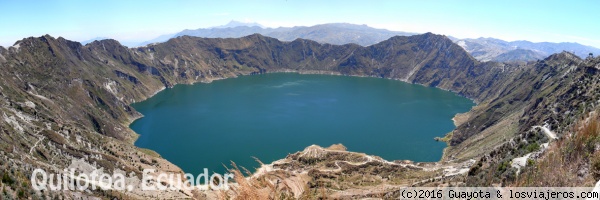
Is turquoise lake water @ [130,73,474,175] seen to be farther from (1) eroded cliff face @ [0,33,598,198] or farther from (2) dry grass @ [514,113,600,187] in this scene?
(2) dry grass @ [514,113,600,187]

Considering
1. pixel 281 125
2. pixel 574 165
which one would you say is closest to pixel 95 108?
pixel 281 125

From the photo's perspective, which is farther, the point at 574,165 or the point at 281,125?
the point at 281,125

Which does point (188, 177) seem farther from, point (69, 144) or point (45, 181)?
point (45, 181)

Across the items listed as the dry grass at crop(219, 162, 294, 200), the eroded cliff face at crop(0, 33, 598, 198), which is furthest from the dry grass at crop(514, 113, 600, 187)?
the eroded cliff face at crop(0, 33, 598, 198)

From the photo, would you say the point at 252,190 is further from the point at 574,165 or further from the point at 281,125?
the point at 281,125

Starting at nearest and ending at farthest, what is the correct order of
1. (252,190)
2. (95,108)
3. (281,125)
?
(252,190), (95,108), (281,125)
